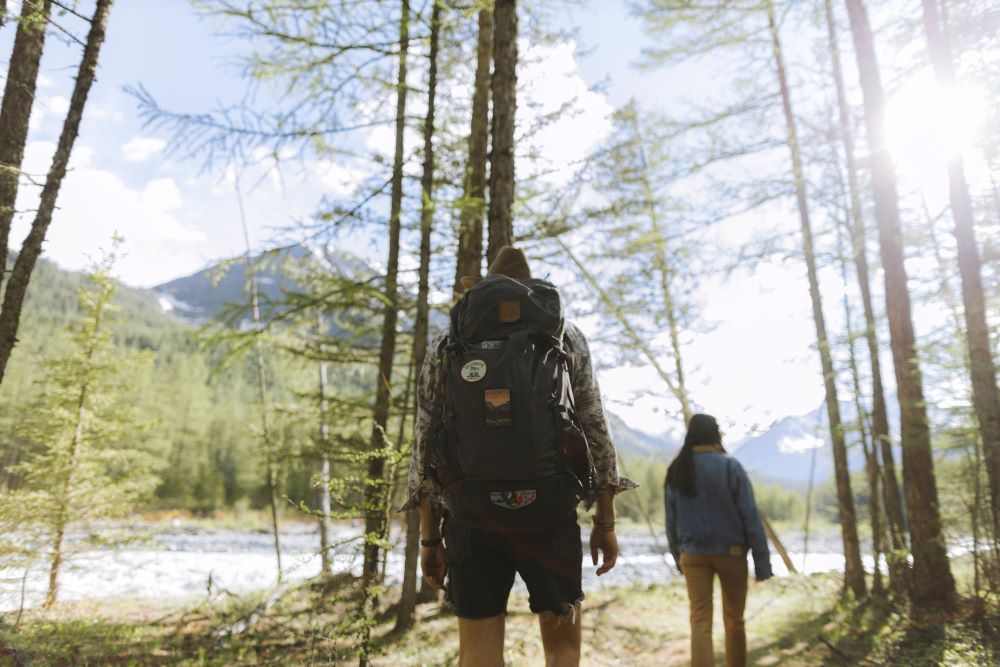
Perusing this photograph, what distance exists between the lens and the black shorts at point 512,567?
5.74 feet

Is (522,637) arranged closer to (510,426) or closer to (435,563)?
(435,563)

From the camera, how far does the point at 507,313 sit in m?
1.87

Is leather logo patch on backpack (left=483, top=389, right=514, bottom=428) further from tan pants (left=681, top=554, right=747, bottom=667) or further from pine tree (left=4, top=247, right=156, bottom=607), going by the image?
pine tree (left=4, top=247, right=156, bottom=607)

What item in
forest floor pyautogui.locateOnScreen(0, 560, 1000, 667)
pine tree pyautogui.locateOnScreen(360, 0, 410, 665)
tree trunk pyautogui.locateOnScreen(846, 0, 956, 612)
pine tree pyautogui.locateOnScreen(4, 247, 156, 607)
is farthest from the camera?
pine tree pyautogui.locateOnScreen(4, 247, 156, 607)

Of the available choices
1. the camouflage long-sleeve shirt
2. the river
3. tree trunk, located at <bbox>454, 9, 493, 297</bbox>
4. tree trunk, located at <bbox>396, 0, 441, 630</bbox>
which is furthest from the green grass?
tree trunk, located at <bbox>454, 9, 493, 297</bbox>

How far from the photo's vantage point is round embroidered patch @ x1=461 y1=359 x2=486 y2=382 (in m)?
1.74

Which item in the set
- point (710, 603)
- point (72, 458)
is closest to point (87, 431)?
point (72, 458)

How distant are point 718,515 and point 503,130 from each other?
328cm

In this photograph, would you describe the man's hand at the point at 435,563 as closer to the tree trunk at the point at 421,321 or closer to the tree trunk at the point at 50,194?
the tree trunk at the point at 421,321

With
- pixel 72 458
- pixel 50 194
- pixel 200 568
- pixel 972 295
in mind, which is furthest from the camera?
pixel 200 568

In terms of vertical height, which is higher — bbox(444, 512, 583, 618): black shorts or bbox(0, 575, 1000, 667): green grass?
bbox(444, 512, 583, 618): black shorts

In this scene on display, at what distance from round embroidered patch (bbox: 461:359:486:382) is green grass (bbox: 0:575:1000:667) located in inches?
91.7

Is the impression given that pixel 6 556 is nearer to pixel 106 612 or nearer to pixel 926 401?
A: pixel 106 612

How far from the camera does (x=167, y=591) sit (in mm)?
12703
